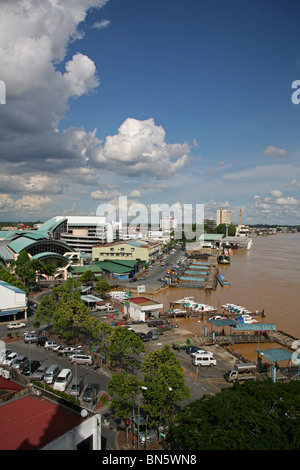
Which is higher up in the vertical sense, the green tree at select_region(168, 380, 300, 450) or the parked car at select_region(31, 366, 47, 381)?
the green tree at select_region(168, 380, 300, 450)

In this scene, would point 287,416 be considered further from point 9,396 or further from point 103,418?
point 9,396

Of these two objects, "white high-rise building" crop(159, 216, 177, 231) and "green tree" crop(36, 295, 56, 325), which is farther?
"white high-rise building" crop(159, 216, 177, 231)

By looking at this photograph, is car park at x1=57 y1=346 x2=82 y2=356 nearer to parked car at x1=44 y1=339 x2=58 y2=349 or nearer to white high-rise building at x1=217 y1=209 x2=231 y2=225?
parked car at x1=44 y1=339 x2=58 y2=349

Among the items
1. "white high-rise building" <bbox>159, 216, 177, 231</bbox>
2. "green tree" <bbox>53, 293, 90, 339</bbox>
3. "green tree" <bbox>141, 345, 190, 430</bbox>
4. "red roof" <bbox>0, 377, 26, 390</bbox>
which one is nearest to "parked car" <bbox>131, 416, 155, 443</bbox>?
"green tree" <bbox>141, 345, 190, 430</bbox>

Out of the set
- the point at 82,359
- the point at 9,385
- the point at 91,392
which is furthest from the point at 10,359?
the point at 9,385

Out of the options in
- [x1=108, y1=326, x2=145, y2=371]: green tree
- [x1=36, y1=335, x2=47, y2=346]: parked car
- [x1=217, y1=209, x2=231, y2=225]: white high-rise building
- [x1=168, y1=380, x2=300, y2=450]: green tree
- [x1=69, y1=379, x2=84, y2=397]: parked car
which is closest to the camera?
[x1=168, y1=380, x2=300, y2=450]: green tree
